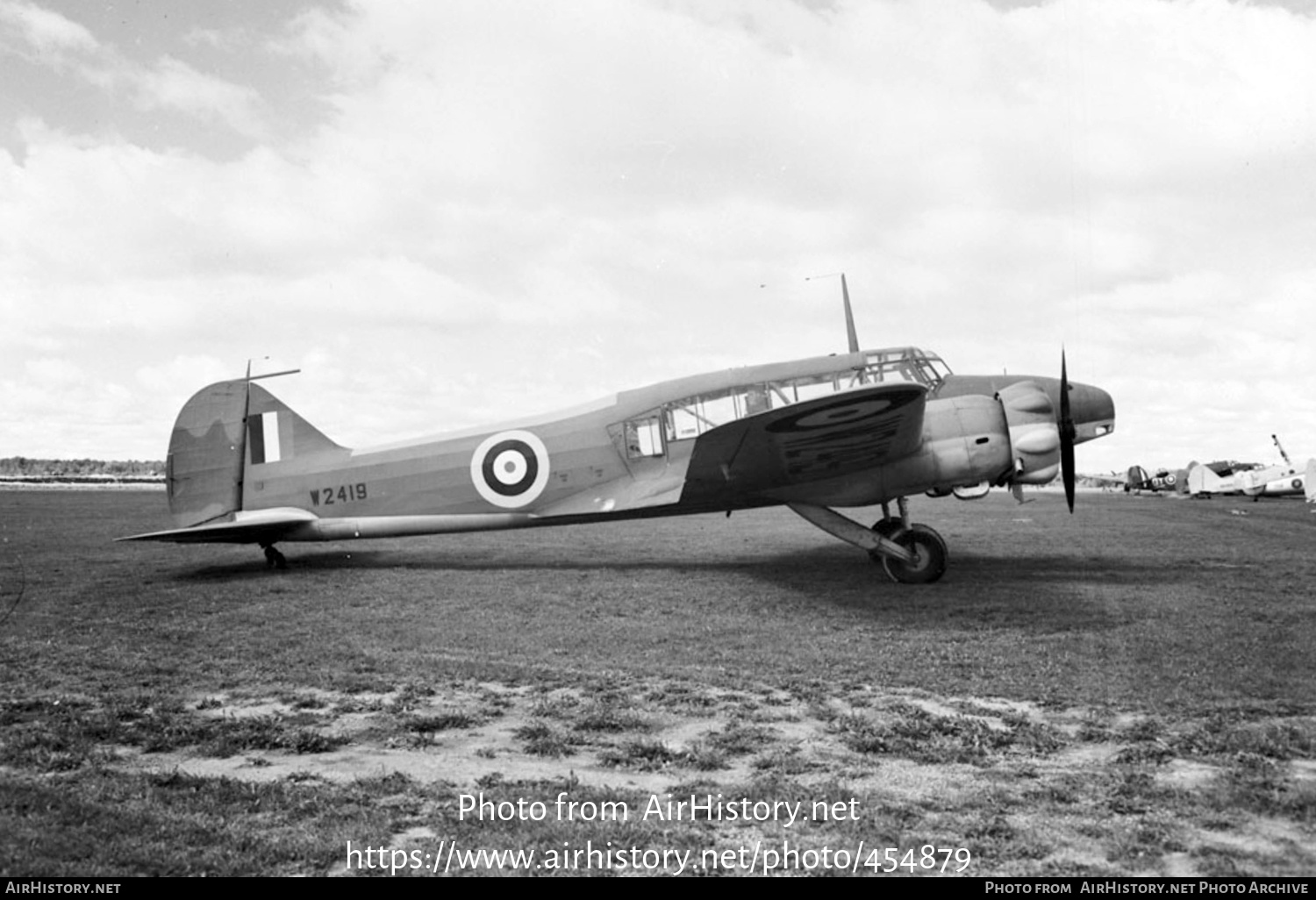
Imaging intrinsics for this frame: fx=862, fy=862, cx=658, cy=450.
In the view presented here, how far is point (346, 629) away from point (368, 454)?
5000 mm

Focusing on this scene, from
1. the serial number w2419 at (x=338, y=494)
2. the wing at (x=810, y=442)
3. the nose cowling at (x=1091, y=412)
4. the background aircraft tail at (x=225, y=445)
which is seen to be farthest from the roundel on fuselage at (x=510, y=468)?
the nose cowling at (x=1091, y=412)

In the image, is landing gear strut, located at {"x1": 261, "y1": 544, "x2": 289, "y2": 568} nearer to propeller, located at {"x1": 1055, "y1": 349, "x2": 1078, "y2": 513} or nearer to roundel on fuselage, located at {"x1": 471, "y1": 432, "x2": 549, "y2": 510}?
roundel on fuselage, located at {"x1": 471, "y1": 432, "x2": 549, "y2": 510}

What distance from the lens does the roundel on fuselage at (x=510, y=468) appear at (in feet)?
39.3

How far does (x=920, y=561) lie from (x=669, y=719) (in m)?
5.95

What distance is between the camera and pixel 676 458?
37.9ft

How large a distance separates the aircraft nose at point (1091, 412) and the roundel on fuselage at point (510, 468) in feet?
23.4

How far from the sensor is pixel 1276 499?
3347 centimetres

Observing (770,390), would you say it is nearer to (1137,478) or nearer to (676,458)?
(676,458)

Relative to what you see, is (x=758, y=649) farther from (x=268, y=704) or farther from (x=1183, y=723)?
(x=268, y=704)

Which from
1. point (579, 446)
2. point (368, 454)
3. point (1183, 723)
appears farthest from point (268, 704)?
point (368, 454)

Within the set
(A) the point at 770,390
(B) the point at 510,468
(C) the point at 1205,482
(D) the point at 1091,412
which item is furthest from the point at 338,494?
(C) the point at 1205,482

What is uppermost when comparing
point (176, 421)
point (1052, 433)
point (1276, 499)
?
point (176, 421)

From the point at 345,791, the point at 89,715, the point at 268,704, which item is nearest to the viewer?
the point at 345,791

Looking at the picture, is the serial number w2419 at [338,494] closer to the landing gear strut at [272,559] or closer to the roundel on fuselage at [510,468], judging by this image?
the landing gear strut at [272,559]
